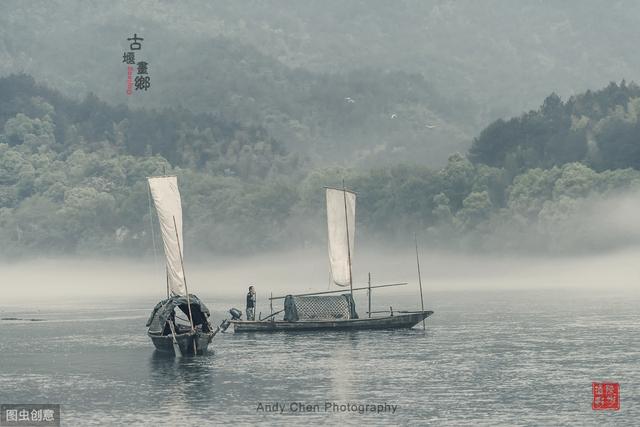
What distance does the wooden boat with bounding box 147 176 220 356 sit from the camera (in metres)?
98.5

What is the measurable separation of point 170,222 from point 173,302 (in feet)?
22.9

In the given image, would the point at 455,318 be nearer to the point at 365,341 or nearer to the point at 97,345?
the point at 365,341

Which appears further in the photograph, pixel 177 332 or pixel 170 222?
pixel 177 332

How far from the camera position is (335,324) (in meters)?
119

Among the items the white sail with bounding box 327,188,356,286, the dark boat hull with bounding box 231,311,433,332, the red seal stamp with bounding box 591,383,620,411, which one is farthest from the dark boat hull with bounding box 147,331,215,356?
the red seal stamp with bounding box 591,383,620,411

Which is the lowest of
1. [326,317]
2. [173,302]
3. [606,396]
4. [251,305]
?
[606,396]

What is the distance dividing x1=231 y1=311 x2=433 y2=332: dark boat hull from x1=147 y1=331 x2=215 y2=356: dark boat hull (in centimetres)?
1895

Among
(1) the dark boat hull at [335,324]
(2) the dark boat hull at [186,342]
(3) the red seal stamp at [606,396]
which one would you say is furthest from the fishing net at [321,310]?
(3) the red seal stamp at [606,396]

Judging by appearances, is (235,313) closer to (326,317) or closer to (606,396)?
(326,317)

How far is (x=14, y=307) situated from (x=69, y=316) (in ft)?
124

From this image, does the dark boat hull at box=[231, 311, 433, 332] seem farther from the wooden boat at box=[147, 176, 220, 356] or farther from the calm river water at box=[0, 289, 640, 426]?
the wooden boat at box=[147, 176, 220, 356]

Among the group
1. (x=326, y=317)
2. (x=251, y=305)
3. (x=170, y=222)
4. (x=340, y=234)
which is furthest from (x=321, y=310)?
(x=170, y=222)

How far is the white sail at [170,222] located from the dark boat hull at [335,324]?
62.3ft

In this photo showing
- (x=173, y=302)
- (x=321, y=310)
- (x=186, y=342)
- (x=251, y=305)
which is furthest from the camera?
(x=321, y=310)
